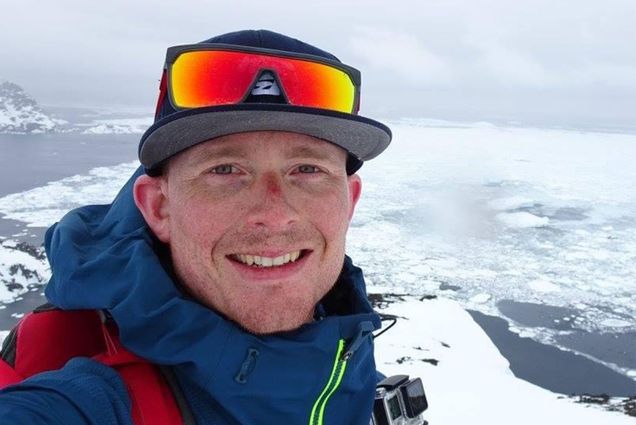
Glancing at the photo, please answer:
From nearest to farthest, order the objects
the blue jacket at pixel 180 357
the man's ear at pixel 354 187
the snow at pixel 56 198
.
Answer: the blue jacket at pixel 180 357 < the man's ear at pixel 354 187 < the snow at pixel 56 198

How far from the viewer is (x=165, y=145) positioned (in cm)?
158

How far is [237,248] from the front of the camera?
1.54 m

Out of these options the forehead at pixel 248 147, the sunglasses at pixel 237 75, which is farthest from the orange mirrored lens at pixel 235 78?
the forehead at pixel 248 147

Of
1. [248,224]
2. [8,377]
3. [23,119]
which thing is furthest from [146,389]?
[23,119]

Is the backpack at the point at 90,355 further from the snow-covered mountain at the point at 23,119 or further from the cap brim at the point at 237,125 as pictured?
the snow-covered mountain at the point at 23,119

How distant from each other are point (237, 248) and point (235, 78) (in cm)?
52

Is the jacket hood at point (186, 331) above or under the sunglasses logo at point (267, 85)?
under

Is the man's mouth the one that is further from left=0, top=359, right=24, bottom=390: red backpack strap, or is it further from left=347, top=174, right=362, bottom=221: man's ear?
left=0, top=359, right=24, bottom=390: red backpack strap

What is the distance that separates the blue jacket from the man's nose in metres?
0.30

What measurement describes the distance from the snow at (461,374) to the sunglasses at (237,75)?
837cm

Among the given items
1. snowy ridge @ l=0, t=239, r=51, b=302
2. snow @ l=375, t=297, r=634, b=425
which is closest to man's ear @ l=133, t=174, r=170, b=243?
snow @ l=375, t=297, r=634, b=425

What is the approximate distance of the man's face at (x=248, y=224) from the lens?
5.04ft

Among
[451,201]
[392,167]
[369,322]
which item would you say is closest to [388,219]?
[451,201]

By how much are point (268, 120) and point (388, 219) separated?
112 feet
